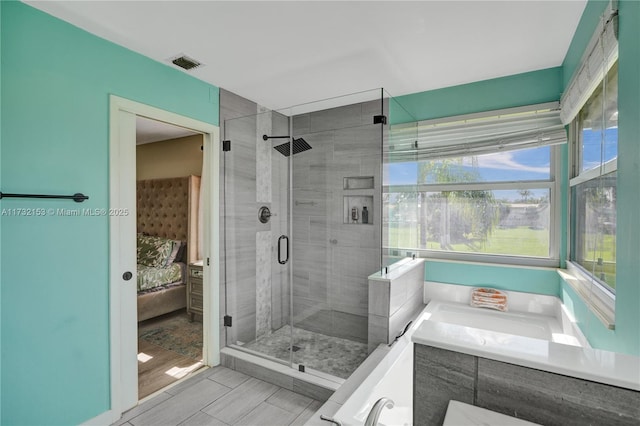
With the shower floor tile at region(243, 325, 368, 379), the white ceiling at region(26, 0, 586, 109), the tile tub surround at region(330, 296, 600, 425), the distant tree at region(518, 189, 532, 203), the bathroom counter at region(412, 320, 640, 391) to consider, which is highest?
the white ceiling at region(26, 0, 586, 109)

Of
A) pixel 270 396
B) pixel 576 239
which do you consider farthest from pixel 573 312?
pixel 270 396

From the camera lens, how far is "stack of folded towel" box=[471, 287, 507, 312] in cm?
272

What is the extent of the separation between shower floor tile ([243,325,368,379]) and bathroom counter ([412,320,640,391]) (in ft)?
5.11

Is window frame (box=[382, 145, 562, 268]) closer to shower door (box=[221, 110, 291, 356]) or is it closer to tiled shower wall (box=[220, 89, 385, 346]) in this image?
tiled shower wall (box=[220, 89, 385, 346])

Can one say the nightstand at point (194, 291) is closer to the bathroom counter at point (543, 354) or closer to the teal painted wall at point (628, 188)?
the bathroom counter at point (543, 354)

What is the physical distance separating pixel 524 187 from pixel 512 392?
236 centimetres

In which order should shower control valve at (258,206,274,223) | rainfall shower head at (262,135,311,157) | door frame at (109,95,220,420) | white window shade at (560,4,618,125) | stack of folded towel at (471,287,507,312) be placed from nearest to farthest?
white window shade at (560,4,618,125) < door frame at (109,95,220,420) < stack of folded towel at (471,287,507,312) < rainfall shower head at (262,135,311,157) < shower control valve at (258,206,274,223)

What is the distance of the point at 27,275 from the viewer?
1.71m

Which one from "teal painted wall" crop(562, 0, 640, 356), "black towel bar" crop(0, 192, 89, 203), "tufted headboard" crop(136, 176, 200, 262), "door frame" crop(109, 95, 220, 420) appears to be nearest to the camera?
"teal painted wall" crop(562, 0, 640, 356)

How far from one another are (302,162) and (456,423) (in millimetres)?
2334

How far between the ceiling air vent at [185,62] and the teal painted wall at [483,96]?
1.63 m

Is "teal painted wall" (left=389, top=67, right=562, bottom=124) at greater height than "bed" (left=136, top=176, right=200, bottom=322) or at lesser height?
greater

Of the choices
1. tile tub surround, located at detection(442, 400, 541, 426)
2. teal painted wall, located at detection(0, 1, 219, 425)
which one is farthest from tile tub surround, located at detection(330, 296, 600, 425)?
teal painted wall, located at detection(0, 1, 219, 425)

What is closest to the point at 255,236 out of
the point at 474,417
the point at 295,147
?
the point at 295,147
